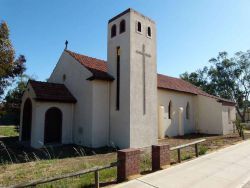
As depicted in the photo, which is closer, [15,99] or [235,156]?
[235,156]

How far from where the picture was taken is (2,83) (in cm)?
1440

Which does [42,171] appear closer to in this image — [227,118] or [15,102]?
[15,102]

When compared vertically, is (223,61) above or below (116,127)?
above

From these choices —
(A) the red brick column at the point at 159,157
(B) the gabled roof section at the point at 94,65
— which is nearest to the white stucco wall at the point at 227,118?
(B) the gabled roof section at the point at 94,65

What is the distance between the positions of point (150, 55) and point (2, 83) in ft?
34.0

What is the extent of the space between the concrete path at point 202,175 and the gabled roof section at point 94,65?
29.5 ft

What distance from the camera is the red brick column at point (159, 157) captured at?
904cm

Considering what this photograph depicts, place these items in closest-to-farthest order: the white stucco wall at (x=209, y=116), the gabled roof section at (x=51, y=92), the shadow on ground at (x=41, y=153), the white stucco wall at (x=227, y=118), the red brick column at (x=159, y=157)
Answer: the red brick column at (x=159, y=157)
the shadow on ground at (x=41, y=153)
the gabled roof section at (x=51, y=92)
the white stucco wall at (x=209, y=116)
the white stucco wall at (x=227, y=118)

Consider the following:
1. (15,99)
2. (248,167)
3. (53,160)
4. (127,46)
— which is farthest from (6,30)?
(15,99)

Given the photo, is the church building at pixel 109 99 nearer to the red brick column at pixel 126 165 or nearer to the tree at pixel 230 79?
the red brick column at pixel 126 165

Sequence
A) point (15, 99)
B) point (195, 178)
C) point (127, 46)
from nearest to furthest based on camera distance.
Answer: point (195, 178), point (127, 46), point (15, 99)

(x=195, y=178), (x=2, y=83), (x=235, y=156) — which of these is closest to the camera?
(x=195, y=178)

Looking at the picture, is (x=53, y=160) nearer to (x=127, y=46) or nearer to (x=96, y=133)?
(x=96, y=133)

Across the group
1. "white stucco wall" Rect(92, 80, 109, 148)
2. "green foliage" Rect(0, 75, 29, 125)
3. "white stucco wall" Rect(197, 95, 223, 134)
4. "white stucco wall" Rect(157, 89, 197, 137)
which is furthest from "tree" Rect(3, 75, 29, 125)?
"white stucco wall" Rect(197, 95, 223, 134)
